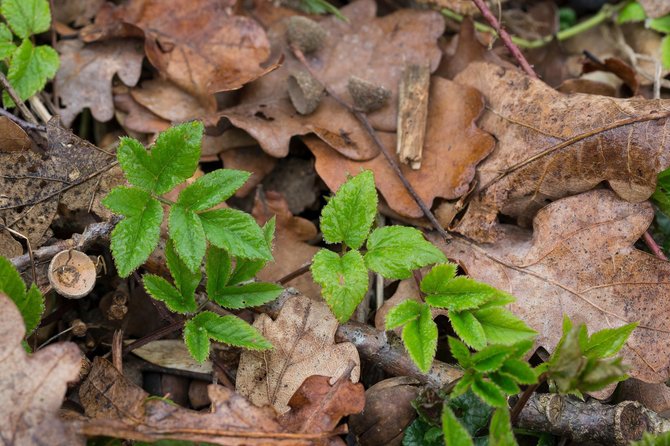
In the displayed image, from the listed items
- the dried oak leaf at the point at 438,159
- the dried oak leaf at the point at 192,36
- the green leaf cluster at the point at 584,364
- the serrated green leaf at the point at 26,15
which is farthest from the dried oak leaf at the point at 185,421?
the serrated green leaf at the point at 26,15

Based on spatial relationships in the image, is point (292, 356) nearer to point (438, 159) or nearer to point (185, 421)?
point (185, 421)

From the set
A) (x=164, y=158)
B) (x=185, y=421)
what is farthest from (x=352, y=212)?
(x=185, y=421)

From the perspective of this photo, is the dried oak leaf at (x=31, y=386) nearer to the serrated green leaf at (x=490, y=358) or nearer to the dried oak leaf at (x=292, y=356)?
the dried oak leaf at (x=292, y=356)

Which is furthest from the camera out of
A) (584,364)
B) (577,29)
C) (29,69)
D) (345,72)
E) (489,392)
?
(577,29)

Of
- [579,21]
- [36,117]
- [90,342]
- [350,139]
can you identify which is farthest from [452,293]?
[579,21]

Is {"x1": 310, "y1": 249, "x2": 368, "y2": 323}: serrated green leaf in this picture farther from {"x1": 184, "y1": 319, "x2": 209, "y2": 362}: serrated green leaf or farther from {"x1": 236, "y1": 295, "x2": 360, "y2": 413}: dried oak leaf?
{"x1": 184, "y1": 319, "x2": 209, "y2": 362}: serrated green leaf

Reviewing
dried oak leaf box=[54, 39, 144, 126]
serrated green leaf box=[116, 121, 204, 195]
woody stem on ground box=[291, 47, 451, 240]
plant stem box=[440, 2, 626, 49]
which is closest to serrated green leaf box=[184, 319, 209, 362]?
serrated green leaf box=[116, 121, 204, 195]
